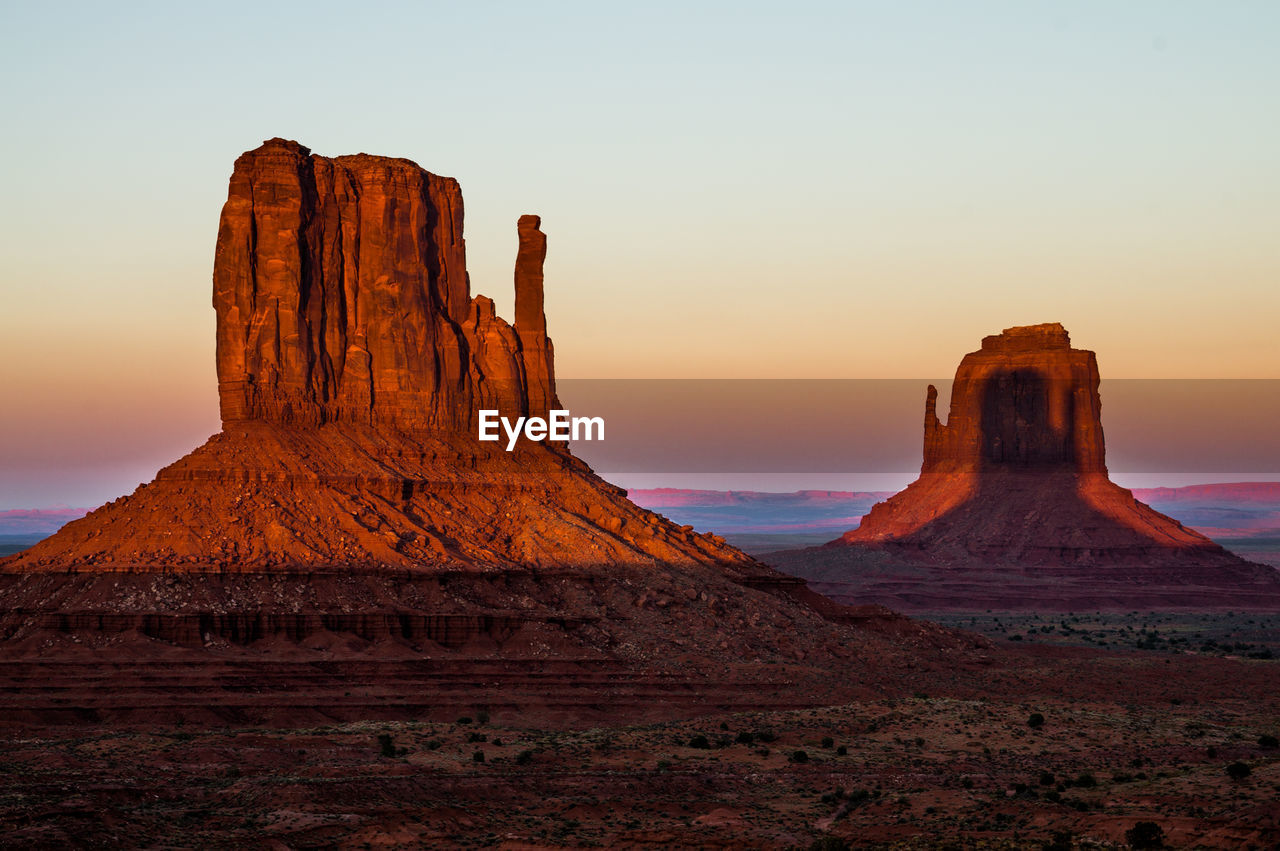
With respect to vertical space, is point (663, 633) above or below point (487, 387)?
below

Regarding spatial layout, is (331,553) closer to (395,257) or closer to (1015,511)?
(395,257)

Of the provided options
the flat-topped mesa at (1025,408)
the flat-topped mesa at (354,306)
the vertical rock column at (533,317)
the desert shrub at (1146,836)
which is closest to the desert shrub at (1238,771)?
the desert shrub at (1146,836)

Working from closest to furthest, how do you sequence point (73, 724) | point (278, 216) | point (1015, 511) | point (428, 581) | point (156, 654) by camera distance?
1. point (73, 724)
2. point (156, 654)
3. point (428, 581)
4. point (278, 216)
5. point (1015, 511)

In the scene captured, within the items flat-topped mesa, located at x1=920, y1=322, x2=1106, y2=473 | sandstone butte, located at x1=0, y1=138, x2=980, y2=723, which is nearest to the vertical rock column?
sandstone butte, located at x1=0, y1=138, x2=980, y2=723

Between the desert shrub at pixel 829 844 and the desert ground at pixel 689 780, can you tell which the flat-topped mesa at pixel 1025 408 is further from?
the desert shrub at pixel 829 844

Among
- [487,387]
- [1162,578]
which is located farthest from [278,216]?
[1162,578]

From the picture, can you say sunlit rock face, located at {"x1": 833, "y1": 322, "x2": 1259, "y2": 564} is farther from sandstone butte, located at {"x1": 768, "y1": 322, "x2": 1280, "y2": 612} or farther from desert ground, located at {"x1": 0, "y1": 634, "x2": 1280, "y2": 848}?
desert ground, located at {"x1": 0, "y1": 634, "x2": 1280, "y2": 848}

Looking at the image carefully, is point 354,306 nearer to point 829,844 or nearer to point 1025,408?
point 829,844

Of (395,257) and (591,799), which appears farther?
(395,257)
